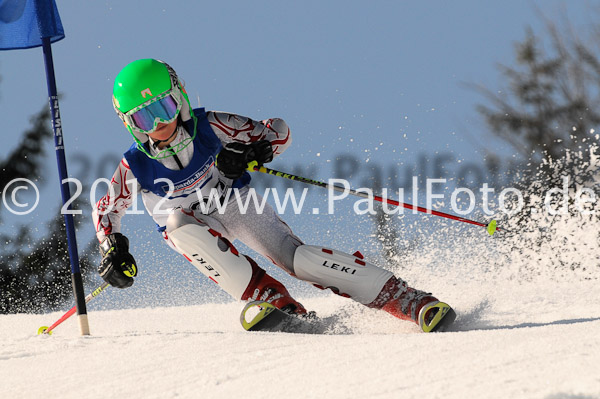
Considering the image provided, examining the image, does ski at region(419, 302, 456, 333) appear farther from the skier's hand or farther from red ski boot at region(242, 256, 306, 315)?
the skier's hand

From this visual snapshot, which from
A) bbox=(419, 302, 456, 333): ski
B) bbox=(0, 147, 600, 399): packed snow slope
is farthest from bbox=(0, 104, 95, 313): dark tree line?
bbox=(419, 302, 456, 333): ski

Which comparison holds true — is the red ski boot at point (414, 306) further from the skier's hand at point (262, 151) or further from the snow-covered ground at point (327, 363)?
the skier's hand at point (262, 151)

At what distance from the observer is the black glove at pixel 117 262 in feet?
12.9

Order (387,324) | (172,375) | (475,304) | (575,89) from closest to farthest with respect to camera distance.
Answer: (172,375), (387,324), (475,304), (575,89)

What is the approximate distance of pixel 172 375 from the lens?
2.79 m

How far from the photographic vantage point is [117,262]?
3926 mm

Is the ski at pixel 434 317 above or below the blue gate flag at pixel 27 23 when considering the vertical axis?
below

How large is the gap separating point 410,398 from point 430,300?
5.75 feet

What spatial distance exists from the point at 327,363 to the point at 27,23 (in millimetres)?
3653

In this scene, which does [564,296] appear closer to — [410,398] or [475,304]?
[475,304]

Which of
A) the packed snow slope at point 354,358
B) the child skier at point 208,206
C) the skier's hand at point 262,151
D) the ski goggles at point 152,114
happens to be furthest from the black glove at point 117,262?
the skier's hand at point 262,151

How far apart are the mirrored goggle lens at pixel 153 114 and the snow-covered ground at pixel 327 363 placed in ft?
3.98

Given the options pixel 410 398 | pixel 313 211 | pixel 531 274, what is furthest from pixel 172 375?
pixel 531 274

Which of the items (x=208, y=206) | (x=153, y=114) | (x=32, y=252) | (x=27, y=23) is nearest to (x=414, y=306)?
(x=208, y=206)
